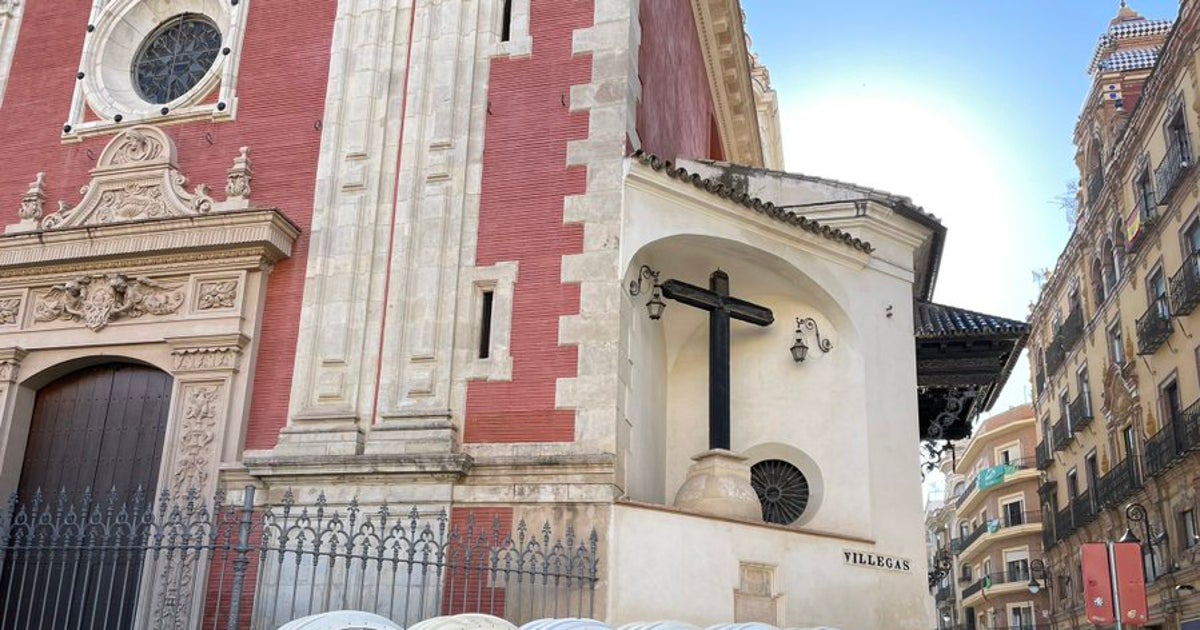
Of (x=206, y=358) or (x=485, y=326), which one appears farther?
(x=206, y=358)

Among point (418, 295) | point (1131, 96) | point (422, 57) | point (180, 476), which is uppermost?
point (1131, 96)

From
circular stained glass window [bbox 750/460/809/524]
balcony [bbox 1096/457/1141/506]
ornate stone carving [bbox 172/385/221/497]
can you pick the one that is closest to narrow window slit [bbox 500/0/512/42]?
ornate stone carving [bbox 172/385/221/497]

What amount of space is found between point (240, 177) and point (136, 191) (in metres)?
1.30

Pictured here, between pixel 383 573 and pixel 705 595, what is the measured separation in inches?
114

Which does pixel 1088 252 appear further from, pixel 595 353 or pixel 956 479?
pixel 956 479

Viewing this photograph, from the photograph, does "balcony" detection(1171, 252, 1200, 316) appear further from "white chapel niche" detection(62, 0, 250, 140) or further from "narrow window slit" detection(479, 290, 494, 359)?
"white chapel niche" detection(62, 0, 250, 140)

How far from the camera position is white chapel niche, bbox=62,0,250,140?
44.5ft

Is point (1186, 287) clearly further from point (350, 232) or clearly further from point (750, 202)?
A: point (350, 232)

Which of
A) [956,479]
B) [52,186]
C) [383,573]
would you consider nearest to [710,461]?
[383,573]

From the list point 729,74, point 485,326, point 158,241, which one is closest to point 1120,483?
point 729,74

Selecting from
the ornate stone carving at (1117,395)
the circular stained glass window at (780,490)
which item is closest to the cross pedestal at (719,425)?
the circular stained glass window at (780,490)

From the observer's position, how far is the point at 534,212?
11617 millimetres

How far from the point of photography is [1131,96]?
3331cm

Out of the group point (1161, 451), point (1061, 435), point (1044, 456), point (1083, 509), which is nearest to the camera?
point (1161, 451)
